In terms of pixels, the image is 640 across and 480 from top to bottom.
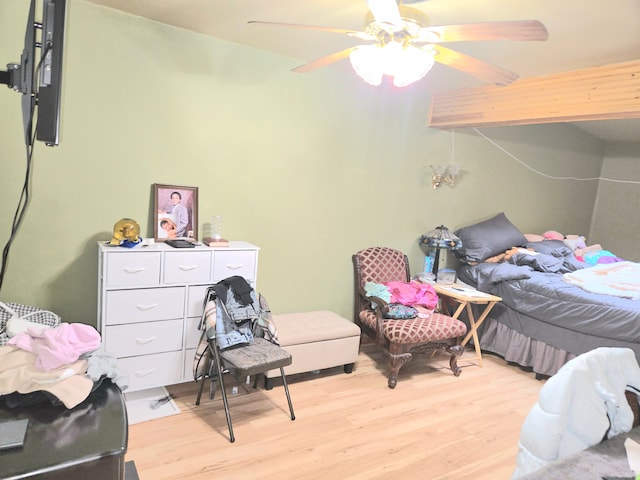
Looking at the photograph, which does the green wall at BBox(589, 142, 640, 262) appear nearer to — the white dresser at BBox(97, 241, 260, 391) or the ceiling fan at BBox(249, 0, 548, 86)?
the ceiling fan at BBox(249, 0, 548, 86)

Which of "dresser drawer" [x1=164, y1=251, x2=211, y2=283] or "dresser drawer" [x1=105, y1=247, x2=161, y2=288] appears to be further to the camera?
"dresser drawer" [x1=164, y1=251, x2=211, y2=283]

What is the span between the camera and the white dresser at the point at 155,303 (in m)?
2.63

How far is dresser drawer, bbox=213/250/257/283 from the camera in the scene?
117 inches

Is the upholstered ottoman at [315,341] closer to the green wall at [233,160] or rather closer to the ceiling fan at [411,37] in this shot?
the green wall at [233,160]

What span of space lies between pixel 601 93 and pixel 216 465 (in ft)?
11.1

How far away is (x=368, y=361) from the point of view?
12.5 ft

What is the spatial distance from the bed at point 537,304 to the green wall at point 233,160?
0.46 metres

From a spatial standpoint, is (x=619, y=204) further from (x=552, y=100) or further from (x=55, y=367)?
(x=55, y=367)

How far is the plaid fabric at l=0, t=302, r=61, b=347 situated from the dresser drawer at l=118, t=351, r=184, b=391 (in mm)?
463

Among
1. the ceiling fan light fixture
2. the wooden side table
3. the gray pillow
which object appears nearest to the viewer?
the ceiling fan light fixture

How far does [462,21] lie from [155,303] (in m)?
2.48

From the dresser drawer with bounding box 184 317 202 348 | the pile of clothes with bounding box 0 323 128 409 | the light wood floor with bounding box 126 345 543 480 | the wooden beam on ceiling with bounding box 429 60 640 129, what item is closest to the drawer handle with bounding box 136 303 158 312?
the dresser drawer with bounding box 184 317 202 348

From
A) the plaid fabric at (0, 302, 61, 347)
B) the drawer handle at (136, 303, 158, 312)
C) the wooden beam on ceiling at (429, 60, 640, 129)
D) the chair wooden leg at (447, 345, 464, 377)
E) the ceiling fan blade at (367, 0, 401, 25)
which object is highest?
the wooden beam on ceiling at (429, 60, 640, 129)

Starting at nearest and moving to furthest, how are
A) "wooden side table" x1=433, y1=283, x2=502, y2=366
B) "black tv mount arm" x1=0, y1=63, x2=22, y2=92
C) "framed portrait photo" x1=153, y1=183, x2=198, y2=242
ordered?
"black tv mount arm" x1=0, y1=63, x2=22, y2=92
"framed portrait photo" x1=153, y1=183, x2=198, y2=242
"wooden side table" x1=433, y1=283, x2=502, y2=366
